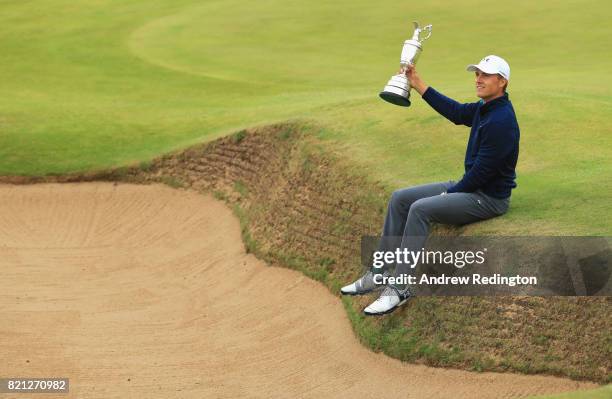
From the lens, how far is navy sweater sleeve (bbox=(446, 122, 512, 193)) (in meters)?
11.4

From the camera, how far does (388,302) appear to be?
1211 cm

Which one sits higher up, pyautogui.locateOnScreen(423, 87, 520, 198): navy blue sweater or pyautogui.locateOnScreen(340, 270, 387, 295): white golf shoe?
pyautogui.locateOnScreen(423, 87, 520, 198): navy blue sweater

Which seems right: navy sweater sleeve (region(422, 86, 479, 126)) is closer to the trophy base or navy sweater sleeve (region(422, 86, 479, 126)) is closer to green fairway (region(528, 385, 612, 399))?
the trophy base

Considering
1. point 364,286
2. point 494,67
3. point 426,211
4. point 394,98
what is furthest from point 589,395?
point 394,98

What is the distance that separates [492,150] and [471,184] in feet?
1.64

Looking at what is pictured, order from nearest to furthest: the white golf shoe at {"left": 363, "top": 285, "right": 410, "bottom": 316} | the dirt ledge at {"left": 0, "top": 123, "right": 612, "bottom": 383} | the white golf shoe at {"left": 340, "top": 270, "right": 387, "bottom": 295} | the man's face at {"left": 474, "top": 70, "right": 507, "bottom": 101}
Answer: the dirt ledge at {"left": 0, "top": 123, "right": 612, "bottom": 383}
the man's face at {"left": 474, "top": 70, "right": 507, "bottom": 101}
the white golf shoe at {"left": 363, "top": 285, "right": 410, "bottom": 316}
the white golf shoe at {"left": 340, "top": 270, "right": 387, "bottom": 295}

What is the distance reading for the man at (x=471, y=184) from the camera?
1149 cm

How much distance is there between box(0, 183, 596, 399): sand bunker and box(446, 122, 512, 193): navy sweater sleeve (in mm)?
2189

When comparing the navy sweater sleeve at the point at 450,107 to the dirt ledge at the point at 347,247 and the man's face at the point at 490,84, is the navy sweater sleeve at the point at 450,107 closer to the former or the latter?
the man's face at the point at 490,84

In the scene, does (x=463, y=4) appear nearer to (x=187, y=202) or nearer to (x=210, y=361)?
(x=187, y=202)

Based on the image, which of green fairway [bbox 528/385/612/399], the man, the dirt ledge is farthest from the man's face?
green fairway [bbox 528/385/612/399]

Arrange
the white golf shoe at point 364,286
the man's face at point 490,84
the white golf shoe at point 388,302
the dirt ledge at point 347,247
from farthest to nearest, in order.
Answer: the white golf shoe at point 364,286
the white golf shoe at point 388,302
the man's face at point 490,84
the dirt ledge at point 347,247

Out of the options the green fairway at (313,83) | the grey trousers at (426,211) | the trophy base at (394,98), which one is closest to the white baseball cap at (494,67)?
the trophy base at (394,98)

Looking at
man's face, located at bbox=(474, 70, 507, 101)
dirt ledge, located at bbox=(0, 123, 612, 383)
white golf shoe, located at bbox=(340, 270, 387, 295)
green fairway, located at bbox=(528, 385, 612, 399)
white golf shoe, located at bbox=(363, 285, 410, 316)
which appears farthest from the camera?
white golf shoe, located at bbox=(340, 270, 387, 295)
